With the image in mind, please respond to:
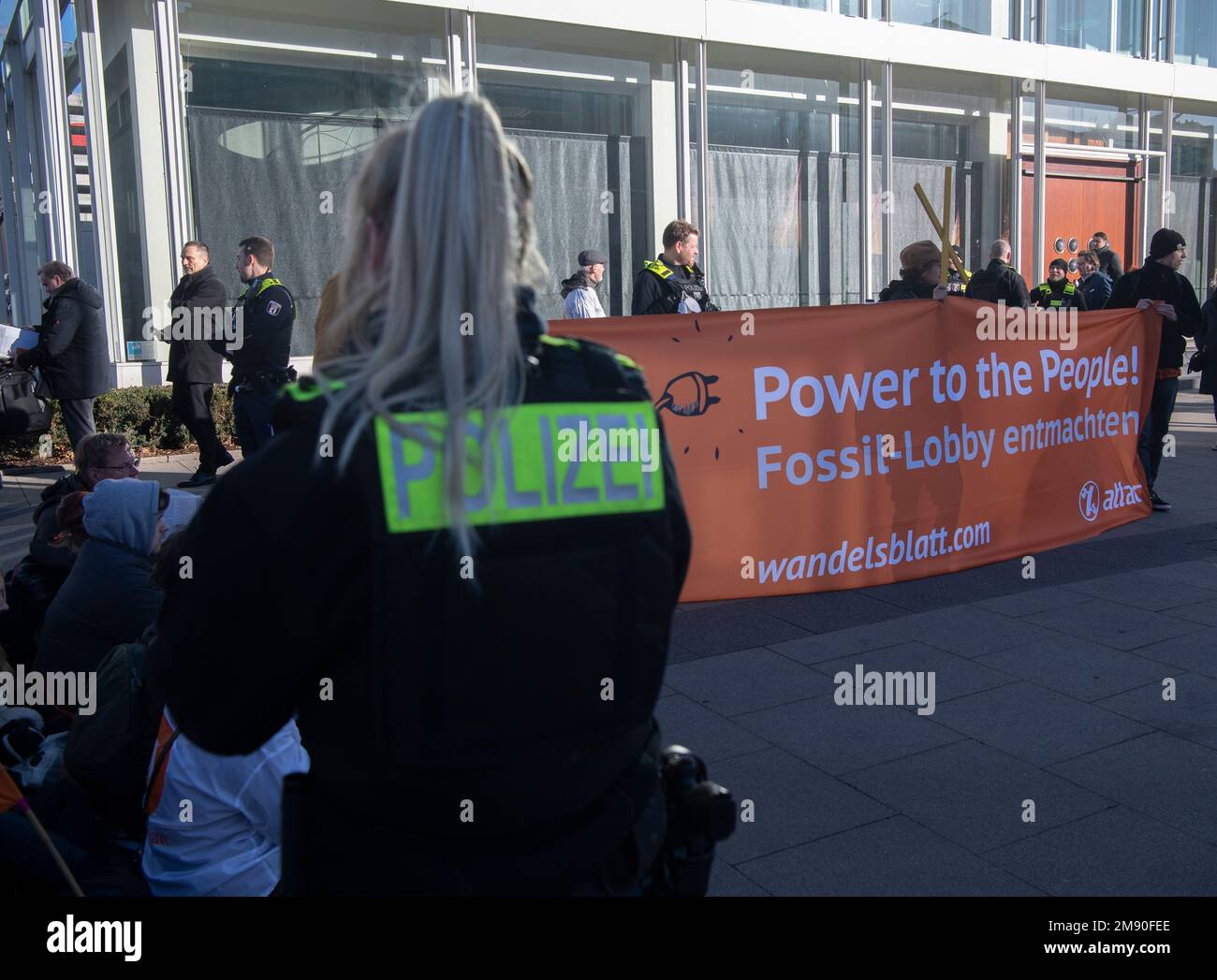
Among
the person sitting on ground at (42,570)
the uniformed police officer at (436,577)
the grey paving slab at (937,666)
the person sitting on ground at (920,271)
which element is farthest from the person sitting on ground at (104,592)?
the person sitting on ground at (920,271)

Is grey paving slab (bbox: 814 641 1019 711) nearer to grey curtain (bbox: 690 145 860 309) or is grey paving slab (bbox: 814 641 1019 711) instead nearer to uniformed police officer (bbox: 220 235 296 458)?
uniformed police officer (bbox: 220 235 296 458)

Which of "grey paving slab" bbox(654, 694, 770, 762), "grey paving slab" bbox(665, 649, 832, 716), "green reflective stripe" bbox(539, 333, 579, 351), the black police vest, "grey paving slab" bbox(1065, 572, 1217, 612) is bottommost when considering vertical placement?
"grey paving slab" bbox(654, 694, 770, 762)

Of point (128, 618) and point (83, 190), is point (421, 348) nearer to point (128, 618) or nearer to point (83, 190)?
point (128, 618)

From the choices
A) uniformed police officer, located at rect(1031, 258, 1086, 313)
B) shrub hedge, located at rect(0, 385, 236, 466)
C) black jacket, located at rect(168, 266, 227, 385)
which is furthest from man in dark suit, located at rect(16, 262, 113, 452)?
uniformed police officer, located at rect(1031, 258, 1086, 313)

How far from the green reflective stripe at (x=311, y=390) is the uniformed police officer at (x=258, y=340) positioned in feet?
24.9

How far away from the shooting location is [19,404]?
30.5 ft

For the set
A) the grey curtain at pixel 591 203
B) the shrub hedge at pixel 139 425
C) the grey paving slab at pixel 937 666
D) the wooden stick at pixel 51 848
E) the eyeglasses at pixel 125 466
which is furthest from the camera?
the grey curtain at pixel 591 203

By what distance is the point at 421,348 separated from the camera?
151 centimetres

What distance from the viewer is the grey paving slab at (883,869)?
344 cm

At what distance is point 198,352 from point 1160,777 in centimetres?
776

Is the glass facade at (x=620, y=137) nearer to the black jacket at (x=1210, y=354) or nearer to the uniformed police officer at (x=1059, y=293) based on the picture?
the uniformed police officer at (x=1059, y=293)

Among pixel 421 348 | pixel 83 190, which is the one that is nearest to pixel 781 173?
pixel 83 190

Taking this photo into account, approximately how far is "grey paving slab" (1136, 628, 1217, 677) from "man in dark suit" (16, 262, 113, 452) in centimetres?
774

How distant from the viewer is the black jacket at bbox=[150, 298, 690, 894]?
149cm
